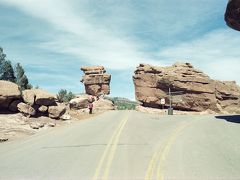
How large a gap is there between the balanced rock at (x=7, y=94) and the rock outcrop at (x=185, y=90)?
4964 centimetres

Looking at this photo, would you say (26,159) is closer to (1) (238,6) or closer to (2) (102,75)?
(1) (238,6)

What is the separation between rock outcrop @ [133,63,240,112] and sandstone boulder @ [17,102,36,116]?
48868 millimetres

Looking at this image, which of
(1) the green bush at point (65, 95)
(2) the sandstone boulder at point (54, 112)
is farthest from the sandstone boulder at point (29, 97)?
(1) the green bush at point (65, 95)

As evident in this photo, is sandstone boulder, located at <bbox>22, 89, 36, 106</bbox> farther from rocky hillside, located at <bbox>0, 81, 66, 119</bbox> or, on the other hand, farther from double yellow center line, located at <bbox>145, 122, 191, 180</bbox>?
double yellow center line, located at <bbox>145, 122, 191, 180</bbox>

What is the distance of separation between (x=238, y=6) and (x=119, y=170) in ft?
69.3

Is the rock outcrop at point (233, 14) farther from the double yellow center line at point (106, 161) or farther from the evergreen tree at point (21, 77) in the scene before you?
the evergreen tree at point (21, 77)

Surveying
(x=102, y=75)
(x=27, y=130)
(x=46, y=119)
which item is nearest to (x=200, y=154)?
(x=27, y=130)

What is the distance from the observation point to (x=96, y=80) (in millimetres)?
84188

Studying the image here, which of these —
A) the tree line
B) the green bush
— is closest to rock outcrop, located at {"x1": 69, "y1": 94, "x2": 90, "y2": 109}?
the tree line

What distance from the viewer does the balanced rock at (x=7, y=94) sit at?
92.4 ft

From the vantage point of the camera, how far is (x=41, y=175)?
10406 mm

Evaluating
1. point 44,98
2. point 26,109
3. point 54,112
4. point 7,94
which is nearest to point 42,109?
point 44,98

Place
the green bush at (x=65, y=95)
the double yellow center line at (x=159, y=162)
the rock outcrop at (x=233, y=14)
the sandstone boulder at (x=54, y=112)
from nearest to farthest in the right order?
1. the double yellow center line at (x=159, y=162)
2. the rock outcrop at (x=233, y=14)
3. the sandstone boulder at (x=54, y=112)
4. the green bush at (x=65, y=95)

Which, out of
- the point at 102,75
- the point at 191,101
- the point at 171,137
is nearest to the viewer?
the point at 171,137
